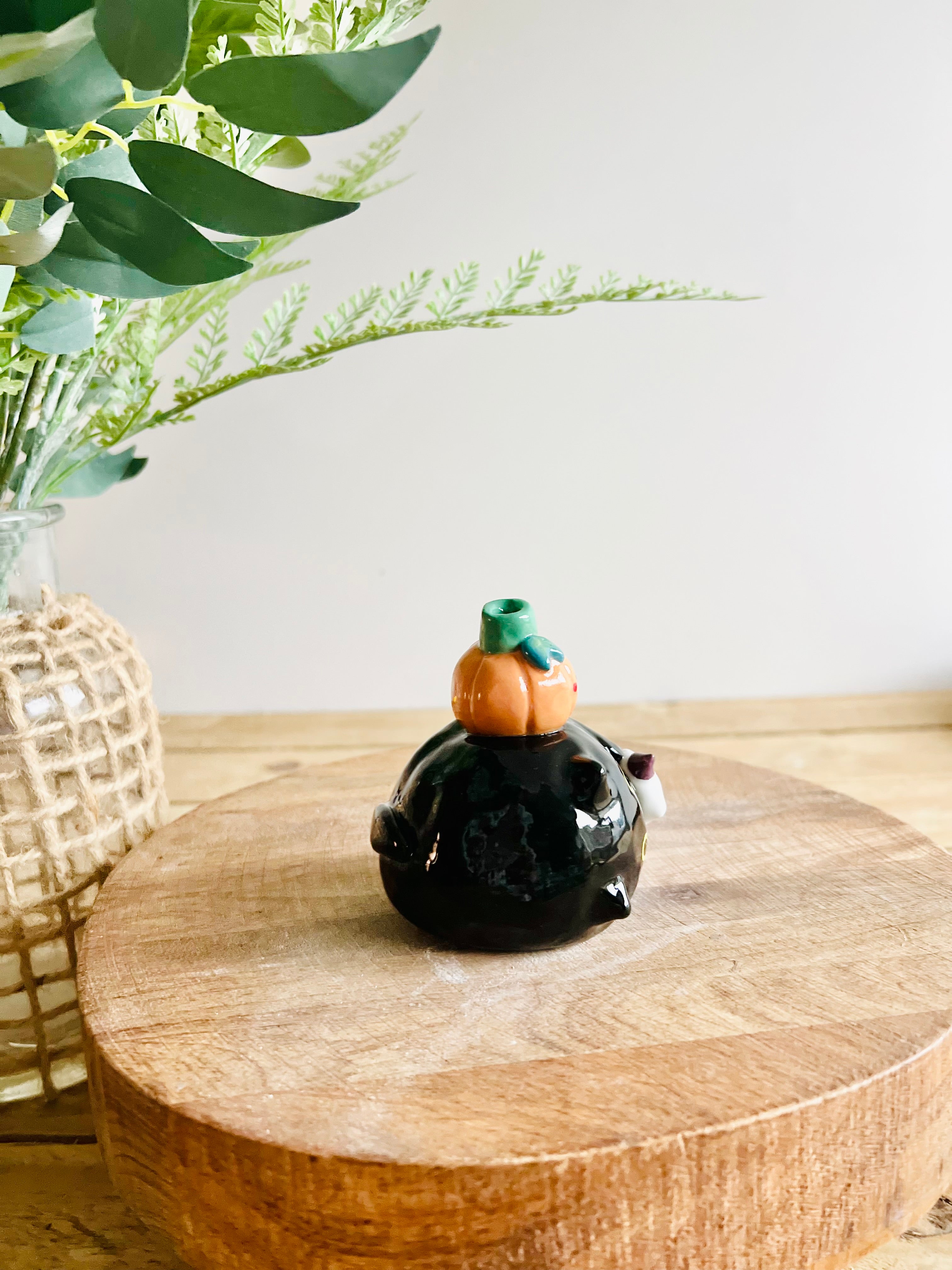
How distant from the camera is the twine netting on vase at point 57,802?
24.6 inches

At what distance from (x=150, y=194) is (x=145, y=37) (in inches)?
3.5

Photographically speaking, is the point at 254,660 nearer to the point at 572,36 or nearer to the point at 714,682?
the point at 714,682

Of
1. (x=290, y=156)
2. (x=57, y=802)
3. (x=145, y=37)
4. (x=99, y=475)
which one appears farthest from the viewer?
(x=99, y=475)

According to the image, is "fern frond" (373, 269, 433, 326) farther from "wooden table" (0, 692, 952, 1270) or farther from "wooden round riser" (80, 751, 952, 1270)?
"wooden table" (0, 692, 952, 1270)

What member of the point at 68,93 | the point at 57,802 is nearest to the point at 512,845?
the point at 57,802

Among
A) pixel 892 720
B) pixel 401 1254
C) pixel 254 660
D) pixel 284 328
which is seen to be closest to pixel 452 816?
pixel 401 1254

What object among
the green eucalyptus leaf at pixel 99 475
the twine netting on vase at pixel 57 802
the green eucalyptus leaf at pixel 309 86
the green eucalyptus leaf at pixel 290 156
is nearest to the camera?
the green eucalyptus leaf at pixel 309 86

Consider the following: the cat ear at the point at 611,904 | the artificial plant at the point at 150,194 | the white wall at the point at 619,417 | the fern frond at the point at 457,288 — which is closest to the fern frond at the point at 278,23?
the artificial plant at the point at 150,194

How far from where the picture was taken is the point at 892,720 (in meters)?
1.28

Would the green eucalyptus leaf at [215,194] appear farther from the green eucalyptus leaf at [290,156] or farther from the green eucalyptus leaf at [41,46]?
the green eucalyptus leaf at [290,156]

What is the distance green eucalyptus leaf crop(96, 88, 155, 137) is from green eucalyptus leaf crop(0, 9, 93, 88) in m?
0.09

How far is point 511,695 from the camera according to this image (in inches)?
23.1

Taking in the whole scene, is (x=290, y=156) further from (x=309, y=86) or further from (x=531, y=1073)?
(x=531, y=1073)

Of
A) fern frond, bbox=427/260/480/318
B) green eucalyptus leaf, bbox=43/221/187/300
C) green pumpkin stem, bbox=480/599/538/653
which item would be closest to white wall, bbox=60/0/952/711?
fern frond, bbox=427/260/480/318
